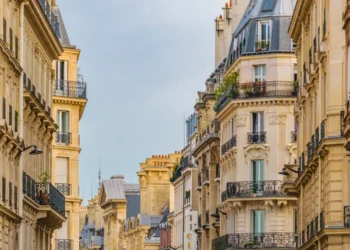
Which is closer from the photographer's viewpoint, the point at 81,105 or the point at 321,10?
the point at 321,10

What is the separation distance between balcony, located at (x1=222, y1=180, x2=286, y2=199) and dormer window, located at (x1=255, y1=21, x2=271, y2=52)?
7475 millimetres

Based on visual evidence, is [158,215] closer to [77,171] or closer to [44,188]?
[77,171]

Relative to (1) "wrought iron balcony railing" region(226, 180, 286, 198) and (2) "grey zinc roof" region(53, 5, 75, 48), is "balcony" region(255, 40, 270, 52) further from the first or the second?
(2) "grey zinc roof" region(53, 5, 75, 48)

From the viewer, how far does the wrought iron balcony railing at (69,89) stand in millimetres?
92750

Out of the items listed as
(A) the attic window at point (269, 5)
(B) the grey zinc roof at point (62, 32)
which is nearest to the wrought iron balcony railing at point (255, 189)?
(A) the attic window at point (269, 5)

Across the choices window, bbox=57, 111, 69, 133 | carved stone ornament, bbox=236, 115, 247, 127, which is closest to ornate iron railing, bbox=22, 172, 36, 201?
carved stone ornament, bbox=236, 115, 247, 127

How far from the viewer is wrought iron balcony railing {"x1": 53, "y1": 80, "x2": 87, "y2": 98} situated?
304 feet

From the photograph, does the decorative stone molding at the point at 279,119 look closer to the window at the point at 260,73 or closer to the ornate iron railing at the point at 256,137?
the ornate iron railing at the point at 256,137

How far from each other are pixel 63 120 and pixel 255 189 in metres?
12.6

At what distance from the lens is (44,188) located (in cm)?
6712

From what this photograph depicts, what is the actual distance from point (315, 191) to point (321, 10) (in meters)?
6.76

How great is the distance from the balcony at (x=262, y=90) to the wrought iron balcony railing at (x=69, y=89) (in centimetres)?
871

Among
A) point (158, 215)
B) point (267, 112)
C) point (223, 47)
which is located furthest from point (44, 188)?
point (158, 215)

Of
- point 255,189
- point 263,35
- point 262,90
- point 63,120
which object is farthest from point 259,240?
point 63,120
